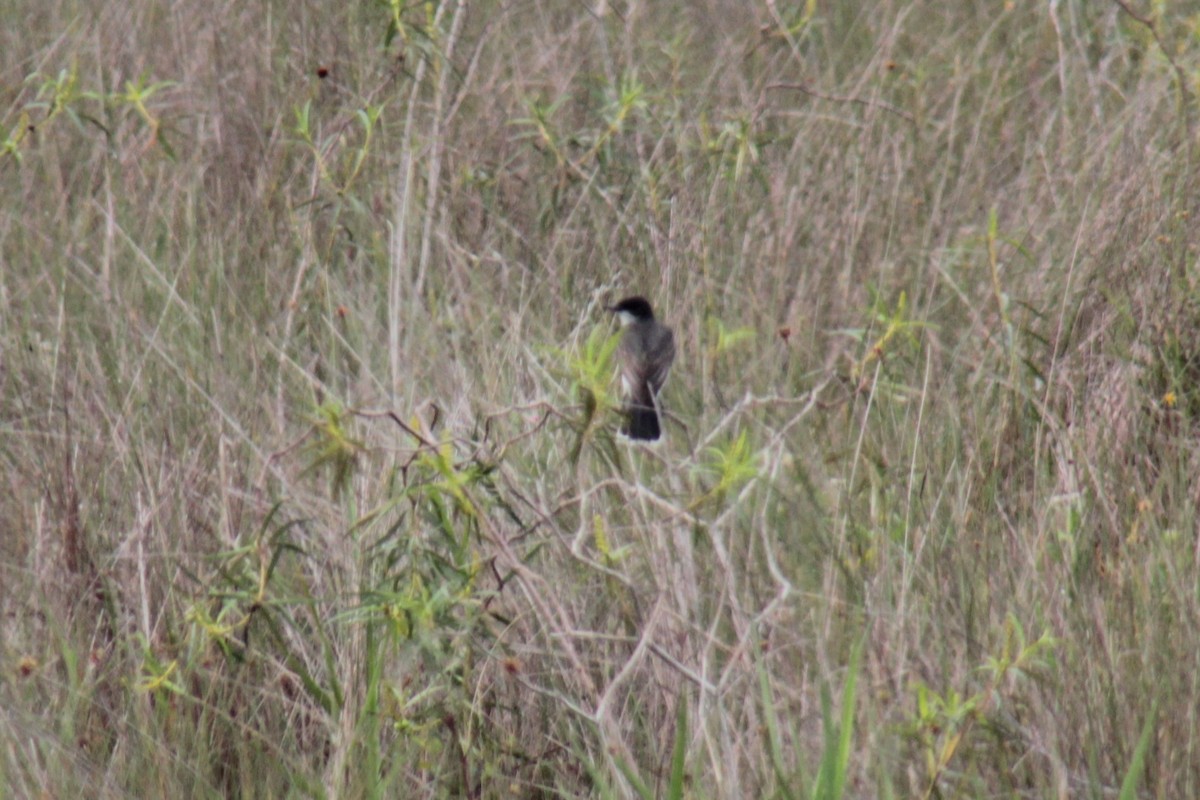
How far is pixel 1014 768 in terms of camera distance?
241cm

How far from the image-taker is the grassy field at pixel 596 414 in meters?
2.54

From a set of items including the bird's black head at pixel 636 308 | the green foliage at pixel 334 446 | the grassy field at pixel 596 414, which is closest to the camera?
the green foliage at pixel 334 446

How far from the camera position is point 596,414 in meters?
2.45

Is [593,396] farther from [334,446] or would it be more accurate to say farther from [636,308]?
[636,308]

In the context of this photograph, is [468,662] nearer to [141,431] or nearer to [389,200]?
[141,431]

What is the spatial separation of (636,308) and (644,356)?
0.30 m

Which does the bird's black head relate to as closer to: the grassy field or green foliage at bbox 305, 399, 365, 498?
the grassy field

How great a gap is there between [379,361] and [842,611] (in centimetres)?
119

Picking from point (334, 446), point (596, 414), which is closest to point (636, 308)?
point (596, 414)

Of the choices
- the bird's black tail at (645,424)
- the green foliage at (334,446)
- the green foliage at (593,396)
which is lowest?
the bird's black tail at (645,424)

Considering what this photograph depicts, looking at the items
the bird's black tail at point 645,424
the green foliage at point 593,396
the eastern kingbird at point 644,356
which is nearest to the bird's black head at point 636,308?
the eastern kingbird at point 644,356

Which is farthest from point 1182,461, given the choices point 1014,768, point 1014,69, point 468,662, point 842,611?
point 1014,69

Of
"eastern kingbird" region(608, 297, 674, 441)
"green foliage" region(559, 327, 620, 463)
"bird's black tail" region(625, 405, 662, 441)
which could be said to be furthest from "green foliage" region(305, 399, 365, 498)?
"eastern kingbird" region(608, 297, 674, 441)

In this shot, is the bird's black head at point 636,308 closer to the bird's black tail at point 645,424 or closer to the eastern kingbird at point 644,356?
the eastern kingbird at point 644,356
